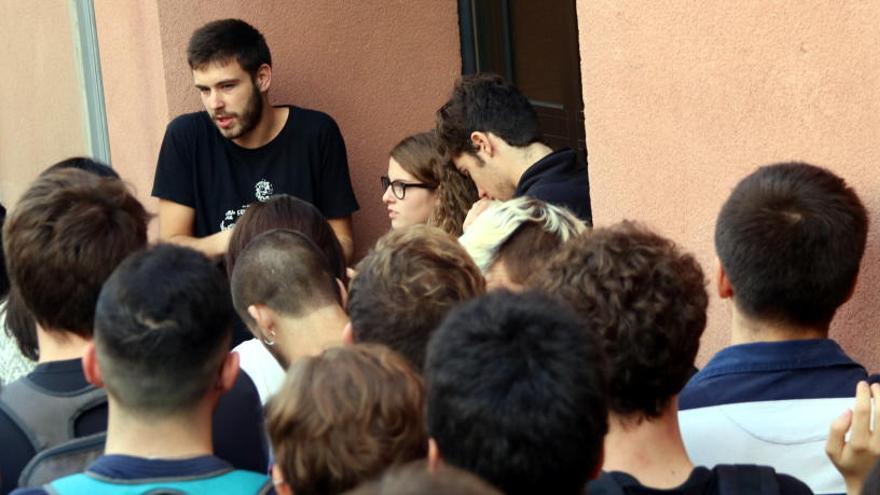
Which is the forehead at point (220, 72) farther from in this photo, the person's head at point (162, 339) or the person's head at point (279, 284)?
the person's head at point (162, 339)

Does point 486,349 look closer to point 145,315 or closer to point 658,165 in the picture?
point 145,315

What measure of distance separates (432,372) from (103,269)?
125cm

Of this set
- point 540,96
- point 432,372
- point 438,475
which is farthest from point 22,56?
point 438,475

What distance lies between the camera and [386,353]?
238 cm

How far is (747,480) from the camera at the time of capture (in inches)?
96.7

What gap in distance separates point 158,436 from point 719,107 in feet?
6.81

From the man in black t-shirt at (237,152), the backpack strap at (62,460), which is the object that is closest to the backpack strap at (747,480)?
the backpack strap at (62,460)

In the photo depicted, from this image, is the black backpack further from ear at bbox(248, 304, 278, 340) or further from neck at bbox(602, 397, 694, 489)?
neck at bbox(602, 397, 694, 489)

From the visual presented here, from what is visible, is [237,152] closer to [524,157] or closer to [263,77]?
[263,77]

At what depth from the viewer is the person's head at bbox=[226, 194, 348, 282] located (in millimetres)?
3961

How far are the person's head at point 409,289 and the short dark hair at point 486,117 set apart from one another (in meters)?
2.29

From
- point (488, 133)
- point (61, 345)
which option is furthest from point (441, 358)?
point (488, 133)

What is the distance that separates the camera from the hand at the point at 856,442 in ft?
8.77

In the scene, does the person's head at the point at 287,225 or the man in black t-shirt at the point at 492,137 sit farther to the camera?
the man in black t-shirt at the point at 492,137
